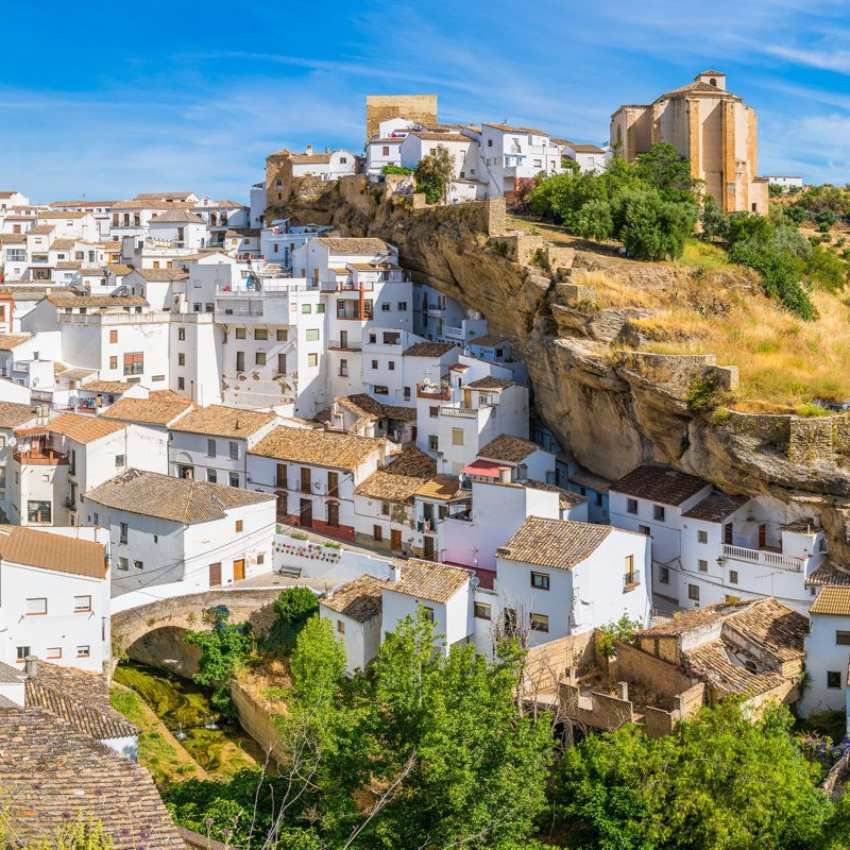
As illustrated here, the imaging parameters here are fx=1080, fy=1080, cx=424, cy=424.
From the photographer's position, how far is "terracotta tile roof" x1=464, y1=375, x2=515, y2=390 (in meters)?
34.6

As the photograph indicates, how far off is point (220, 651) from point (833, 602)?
50.7 ft

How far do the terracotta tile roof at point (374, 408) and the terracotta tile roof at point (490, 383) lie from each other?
2.92m

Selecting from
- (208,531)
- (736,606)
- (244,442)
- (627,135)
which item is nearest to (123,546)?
(208,531)

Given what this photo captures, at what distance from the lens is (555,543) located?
2561 cm

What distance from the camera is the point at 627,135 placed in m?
52.1

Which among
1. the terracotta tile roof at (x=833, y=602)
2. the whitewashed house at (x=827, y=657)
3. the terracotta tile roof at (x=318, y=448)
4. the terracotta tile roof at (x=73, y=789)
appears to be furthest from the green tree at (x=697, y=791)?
the terracotta tile roof at (x=318, y=448)

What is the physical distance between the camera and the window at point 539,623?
25.0 meters

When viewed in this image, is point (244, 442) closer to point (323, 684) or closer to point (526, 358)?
point (526, 358)

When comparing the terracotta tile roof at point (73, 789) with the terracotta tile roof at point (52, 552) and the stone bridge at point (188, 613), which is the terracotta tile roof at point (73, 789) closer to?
the terracotta tile roof at point (52, 552)

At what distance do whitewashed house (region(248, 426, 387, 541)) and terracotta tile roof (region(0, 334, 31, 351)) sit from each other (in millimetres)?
12807

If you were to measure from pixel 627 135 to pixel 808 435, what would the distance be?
29.6 meters

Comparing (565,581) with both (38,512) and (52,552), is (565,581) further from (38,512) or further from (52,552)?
(38,512)

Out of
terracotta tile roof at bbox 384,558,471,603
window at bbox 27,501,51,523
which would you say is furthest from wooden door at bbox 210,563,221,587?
window at bbox 27,501,51,523

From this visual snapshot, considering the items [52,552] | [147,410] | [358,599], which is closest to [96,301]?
[147,410]
